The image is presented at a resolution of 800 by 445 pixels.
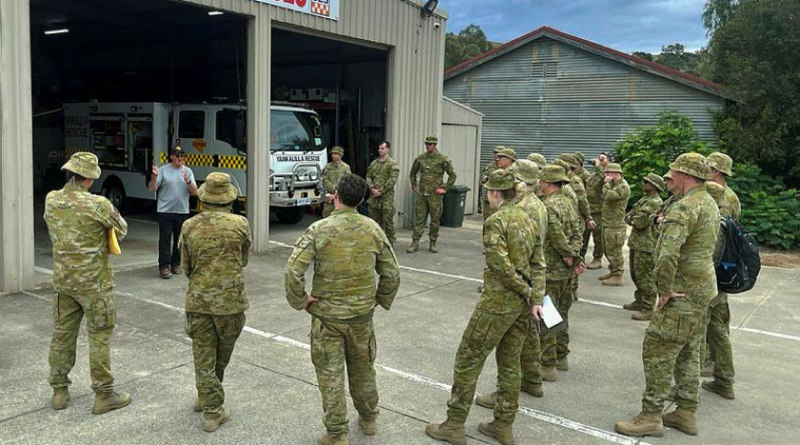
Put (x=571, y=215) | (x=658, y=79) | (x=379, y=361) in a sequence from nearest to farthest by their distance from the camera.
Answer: (x=571, y=215)
(x=379, y=361)
(x=658, y=79)

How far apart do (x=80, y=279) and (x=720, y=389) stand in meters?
5.02

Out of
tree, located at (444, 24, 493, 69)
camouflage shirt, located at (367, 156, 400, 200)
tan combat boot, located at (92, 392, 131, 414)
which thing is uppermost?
tree, located at (444, 24, 493, 69)

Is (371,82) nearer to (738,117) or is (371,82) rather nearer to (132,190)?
(132,190)

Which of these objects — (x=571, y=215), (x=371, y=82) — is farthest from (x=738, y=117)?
(x=571, y=215)

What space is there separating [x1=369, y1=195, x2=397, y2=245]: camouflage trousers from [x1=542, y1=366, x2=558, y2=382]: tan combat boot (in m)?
5.52

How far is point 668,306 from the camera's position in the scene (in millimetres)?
4434

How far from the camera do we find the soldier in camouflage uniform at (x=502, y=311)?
4.07m

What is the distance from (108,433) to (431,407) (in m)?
2.23

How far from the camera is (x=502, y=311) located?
410 cm

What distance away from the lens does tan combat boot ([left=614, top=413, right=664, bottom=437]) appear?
4449 millimetres

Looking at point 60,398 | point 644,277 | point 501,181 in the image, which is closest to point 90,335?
point 60,398

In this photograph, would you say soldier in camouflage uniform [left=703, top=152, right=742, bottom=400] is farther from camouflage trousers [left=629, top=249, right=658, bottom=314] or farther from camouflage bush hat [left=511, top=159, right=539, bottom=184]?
camouflage trousers [left=629, top=249, right=658, bottom=314]

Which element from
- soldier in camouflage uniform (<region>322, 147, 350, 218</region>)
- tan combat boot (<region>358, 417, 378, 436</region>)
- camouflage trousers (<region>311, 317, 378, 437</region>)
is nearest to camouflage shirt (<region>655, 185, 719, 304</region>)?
camouflage trousers (<region>311, 317, 378, 437</region>)

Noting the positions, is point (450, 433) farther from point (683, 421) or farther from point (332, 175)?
point (332, 175)
